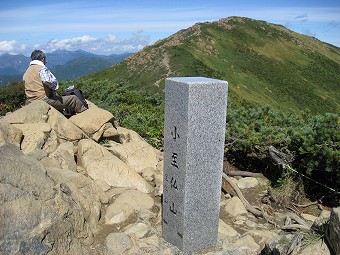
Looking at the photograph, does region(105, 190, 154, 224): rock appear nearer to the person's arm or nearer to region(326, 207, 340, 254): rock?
region(326, 207, 340, 254): rock

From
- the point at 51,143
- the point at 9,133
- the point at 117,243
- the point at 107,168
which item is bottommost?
the point at 117,243

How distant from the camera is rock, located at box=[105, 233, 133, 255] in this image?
17.7 feet

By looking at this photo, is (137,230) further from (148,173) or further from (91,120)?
(91,120)

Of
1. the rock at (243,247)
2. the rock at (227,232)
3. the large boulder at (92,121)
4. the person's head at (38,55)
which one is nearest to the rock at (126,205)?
the rock at (227,232)

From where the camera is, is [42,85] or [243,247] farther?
[42,85]

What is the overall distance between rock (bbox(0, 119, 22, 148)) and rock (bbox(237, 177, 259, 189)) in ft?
16.3

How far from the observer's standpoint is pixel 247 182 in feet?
27.9

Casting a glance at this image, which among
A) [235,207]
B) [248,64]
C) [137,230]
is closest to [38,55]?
[137,230]

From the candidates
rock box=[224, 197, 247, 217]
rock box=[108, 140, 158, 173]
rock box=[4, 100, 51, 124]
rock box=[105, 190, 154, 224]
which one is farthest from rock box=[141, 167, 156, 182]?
rock box=[4, 100, 51, 124]

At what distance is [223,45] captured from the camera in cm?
5738

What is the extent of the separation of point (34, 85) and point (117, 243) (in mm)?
4945

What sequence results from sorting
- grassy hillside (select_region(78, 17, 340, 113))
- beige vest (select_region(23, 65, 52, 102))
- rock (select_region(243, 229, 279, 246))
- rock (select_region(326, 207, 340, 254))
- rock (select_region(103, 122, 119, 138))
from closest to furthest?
rock (select_region(326, 207, 340, 254)) → rock (select_region(243, 229, 279, 246)) → beige vest (select_region(23, 65, 52, 102)) → rock (select_region(103, 122, 119, 138)) → grassy hillside (select_region(78, 17, 340, 113))

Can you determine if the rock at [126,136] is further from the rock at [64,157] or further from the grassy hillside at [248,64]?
the grassy hillside at [248,64]

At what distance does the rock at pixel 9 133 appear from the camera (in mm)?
6711
